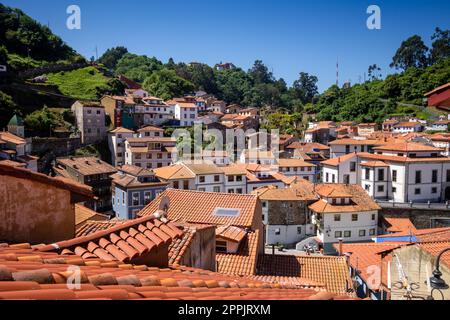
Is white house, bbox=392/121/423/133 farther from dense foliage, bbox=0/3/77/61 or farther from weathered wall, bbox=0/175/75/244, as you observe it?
weathered wall, bbox=0/175/75/244

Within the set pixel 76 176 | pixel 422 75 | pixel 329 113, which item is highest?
pixel 422 75

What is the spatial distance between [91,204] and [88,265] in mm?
29642

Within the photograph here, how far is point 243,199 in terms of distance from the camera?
16.2m

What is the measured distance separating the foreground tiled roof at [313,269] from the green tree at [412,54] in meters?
76.0


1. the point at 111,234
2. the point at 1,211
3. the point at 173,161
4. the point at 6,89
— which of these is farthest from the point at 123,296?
the point at 6,89

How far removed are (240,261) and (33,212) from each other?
8165mm

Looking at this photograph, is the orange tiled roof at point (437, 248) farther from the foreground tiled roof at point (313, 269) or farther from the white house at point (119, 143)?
the white house at point (119, 143)

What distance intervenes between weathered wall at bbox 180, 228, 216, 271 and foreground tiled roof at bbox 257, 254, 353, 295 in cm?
388

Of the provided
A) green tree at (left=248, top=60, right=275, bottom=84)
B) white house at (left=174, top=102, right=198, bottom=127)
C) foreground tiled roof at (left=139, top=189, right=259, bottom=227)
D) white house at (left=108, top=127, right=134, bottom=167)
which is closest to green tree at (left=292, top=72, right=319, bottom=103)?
green tree at (left=248, top=60, right=275, bottom=84)

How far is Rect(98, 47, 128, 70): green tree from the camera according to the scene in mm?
109750

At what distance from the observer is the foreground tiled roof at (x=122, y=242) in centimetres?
448

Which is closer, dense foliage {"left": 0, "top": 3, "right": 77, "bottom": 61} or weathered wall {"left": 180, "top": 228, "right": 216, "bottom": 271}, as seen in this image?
weathered wall {"left": 180, "top": 228, "right": 216, "bottom": 271}

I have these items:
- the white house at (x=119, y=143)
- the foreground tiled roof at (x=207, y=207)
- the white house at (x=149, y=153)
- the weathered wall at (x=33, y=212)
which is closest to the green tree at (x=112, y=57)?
the white house at (x=119, y=143)

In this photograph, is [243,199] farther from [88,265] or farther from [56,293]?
[56,293]
